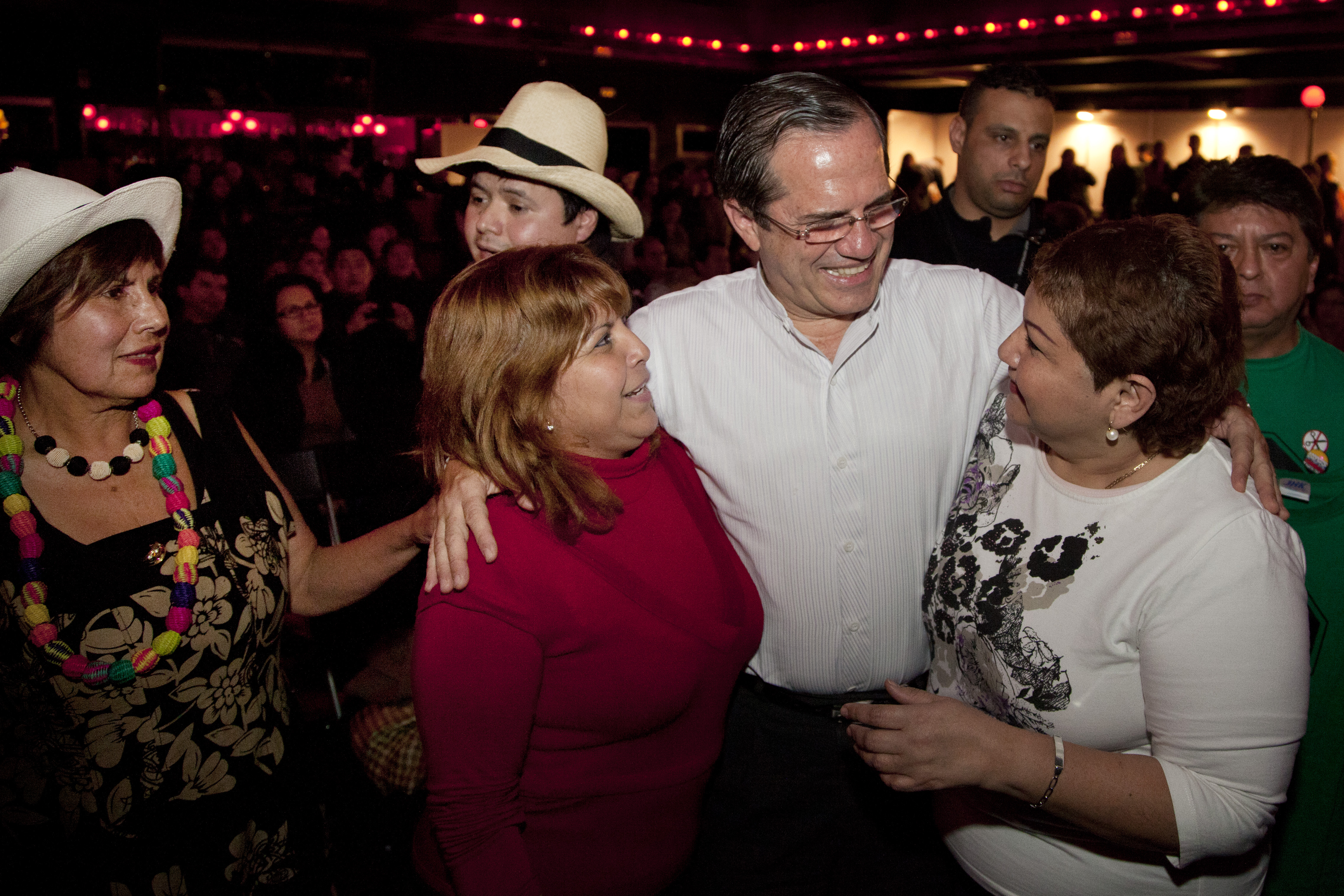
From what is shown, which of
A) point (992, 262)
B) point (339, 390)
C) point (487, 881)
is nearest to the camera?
point (487, 881)

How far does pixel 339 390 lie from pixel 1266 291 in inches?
132

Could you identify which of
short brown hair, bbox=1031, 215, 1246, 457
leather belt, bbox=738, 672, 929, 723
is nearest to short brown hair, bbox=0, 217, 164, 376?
leather belt, bbox=738, 672, 929, 723

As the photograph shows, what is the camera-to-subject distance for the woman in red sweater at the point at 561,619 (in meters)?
Answer: 1.33

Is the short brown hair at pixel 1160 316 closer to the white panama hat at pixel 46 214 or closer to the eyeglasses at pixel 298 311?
the white panama hat at pixel 46 214

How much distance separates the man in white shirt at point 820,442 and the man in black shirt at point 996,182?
147 cm

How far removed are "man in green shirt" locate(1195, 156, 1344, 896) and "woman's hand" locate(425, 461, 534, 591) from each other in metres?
1.64

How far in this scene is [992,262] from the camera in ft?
10.6

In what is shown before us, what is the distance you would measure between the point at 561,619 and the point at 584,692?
0.14 metres

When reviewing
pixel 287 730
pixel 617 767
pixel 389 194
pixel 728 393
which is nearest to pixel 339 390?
pixel 287 730

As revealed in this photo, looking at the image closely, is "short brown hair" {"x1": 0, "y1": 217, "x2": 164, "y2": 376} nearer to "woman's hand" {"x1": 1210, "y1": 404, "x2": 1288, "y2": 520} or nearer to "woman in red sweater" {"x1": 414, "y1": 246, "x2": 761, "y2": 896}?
"woman in red sweater" {"x1": 414, "y1": 246, "x2": 761, "y2": 896}

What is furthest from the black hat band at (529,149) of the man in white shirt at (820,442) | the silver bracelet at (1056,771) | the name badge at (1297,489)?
the name badge at (1297,489)

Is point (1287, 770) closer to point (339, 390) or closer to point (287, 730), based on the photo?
point (287, 730)

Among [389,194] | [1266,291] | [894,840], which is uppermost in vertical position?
[389,194]

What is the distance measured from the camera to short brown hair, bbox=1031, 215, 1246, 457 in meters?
1.23
